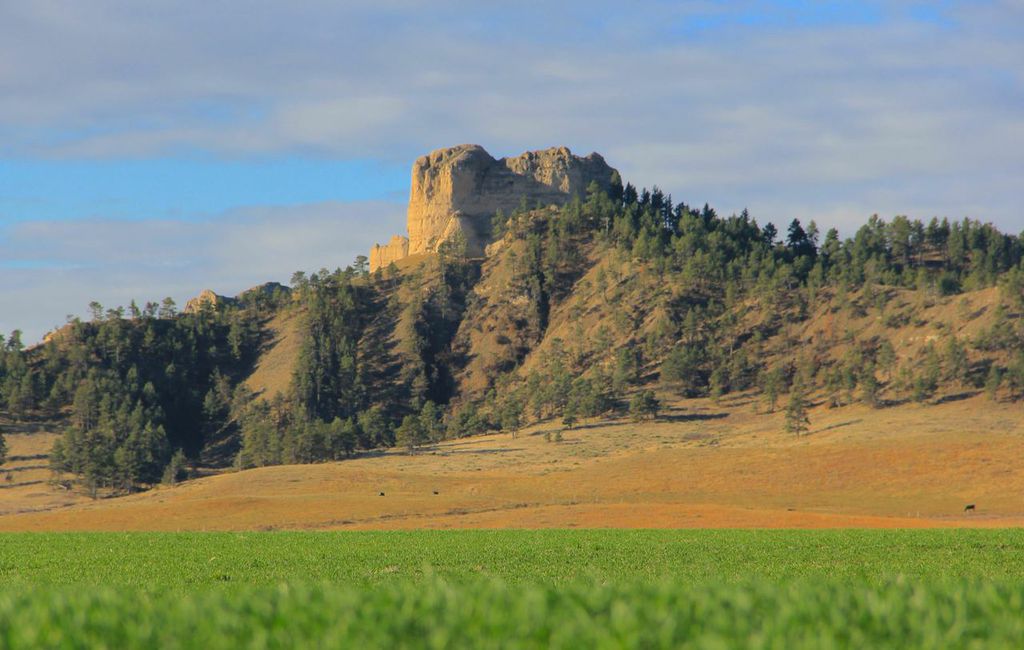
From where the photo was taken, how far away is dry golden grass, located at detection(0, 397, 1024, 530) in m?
65.8

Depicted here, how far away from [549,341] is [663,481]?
6553cm

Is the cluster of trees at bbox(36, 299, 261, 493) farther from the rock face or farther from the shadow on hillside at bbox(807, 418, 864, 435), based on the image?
the shadow on hillside at bbox(807, 418, 864, 435)

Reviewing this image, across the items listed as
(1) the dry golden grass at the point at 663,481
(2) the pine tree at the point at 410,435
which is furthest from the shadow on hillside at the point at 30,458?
(2) the pine tree at the point at 410,435

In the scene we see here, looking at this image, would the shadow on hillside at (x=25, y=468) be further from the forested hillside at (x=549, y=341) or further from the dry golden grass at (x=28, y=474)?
the forested hillside at (x=549, y=341)

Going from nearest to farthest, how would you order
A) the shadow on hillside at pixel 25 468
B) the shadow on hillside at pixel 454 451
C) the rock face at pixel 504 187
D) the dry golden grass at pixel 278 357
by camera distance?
the shadow on hillside at pixel 454 451 < the shadow on hillside at pixel 25 468 < the dry golden grass at pixel 278 357 < the rock face at pixel 504 187

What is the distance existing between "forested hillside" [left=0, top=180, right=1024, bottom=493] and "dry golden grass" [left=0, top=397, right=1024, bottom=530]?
5.57 meters

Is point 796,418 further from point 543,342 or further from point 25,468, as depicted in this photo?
point 25,468

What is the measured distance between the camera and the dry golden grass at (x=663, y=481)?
6581 centimetres

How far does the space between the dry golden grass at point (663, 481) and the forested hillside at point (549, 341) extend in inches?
219

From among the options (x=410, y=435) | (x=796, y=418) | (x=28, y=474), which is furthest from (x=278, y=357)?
(x=796, y=418)

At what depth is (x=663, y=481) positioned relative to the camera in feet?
290

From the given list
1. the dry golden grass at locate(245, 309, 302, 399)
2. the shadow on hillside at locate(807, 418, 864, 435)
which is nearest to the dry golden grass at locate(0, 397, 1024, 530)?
the shadow on hillside at locate(807, 418, 864, 435)

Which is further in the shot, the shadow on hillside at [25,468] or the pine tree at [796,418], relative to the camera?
the shadow on hillside at [25,468]

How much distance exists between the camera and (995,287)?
127875 millimetres
